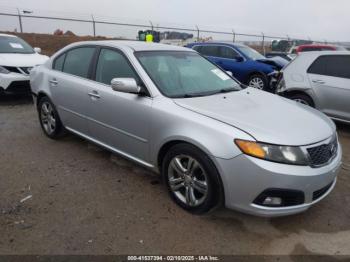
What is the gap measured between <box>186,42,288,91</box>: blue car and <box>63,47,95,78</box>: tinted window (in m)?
5.64

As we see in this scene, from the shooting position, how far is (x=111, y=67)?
4008mm

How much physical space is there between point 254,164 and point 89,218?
1.60 meters

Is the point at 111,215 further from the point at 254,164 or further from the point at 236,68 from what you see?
the point at 236,68

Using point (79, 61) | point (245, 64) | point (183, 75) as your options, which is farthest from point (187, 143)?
point (245, 64)

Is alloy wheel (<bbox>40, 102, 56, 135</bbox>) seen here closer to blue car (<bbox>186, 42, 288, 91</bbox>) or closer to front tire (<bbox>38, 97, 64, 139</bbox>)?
front tire (<bbox>38, 97, 64, 139</bbox>)

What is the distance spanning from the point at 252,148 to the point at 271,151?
15 cm

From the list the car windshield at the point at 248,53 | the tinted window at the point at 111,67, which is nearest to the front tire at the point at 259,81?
the car windshield at the point at 248,53

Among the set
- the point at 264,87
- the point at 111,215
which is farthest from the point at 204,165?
the point at 264,87

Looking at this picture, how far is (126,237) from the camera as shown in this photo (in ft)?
9.36

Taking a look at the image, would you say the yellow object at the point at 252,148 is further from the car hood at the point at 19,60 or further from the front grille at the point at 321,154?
the car hood at the point at 19,60

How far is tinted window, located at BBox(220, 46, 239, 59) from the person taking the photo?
10828 millimetres

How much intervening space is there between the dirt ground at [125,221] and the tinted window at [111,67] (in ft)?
3.72

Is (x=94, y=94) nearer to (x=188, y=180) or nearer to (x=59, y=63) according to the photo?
(x=59, y=63)

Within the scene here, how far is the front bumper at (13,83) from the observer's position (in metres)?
7.26
